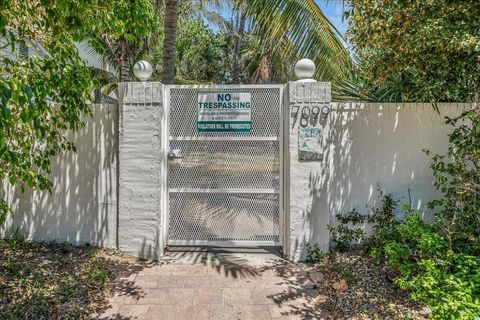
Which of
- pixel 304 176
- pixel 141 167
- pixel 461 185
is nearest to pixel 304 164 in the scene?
pixel 304 176

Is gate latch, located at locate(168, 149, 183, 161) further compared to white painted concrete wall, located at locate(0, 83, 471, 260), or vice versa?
gate latch, located at locate(168, 149, 183, 161)

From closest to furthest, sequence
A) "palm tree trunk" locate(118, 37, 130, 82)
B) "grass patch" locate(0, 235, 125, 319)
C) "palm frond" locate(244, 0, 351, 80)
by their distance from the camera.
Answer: "grass patch" locate(0, 235, 125, 319)
"palm frond" locate(244, 0, 351, 80)
"palm tree trunk" locate(118, 37, 130, 82)

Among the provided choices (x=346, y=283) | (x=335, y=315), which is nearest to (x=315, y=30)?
(x=346, y=283)

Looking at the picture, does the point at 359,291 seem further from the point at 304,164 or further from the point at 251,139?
the point at 251,139

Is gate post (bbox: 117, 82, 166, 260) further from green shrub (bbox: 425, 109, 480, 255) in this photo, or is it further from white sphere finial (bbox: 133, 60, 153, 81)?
green shrub (bbox: 425, 109, 480, 255)

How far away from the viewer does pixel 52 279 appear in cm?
367

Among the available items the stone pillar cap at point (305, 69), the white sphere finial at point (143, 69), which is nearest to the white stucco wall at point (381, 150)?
the stone pillar cap at point (305, 69)

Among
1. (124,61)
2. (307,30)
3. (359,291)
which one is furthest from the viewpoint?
(124,61)

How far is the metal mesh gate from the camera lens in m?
4.53

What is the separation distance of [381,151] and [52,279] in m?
4.04

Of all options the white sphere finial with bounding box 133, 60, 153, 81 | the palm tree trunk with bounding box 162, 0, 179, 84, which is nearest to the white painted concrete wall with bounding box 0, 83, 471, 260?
the white sphere finial with bounding box 133, 60, 153, 81

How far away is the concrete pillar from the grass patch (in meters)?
2.18

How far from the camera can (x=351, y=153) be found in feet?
14.9

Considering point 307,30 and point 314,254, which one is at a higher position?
point 307,30
